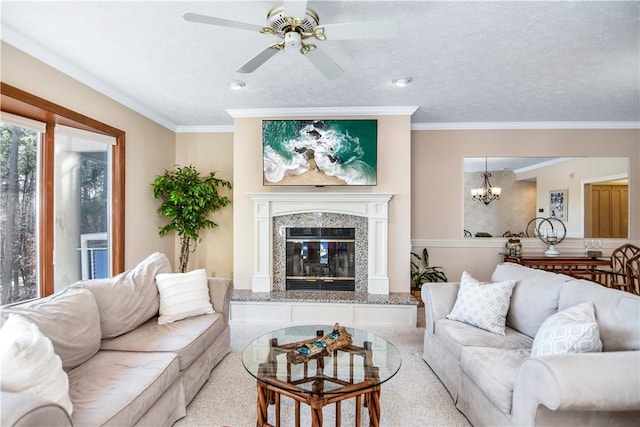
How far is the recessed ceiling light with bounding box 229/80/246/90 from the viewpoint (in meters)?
3.06

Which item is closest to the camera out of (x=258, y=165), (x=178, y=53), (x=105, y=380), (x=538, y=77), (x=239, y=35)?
(x=105, y=380)

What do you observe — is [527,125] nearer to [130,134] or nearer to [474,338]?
[474,338]

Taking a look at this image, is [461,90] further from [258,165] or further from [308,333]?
[308,333]

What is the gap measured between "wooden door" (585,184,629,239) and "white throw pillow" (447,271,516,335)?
330 centimetres

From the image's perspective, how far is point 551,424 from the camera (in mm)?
1399

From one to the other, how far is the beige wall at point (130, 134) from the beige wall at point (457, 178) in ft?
11.8

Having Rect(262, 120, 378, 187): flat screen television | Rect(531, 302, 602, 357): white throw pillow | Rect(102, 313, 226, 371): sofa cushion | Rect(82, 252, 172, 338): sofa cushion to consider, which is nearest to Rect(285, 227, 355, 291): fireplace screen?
Rect(262, 120, 378, 187): flat screen television

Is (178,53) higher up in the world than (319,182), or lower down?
higher up

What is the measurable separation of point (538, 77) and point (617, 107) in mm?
1709

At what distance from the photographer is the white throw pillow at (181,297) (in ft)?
8.13

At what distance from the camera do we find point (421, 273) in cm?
438

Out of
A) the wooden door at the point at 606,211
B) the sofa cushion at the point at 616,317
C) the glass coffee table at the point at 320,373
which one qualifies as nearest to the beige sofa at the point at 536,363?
the sofa cushion at the point at 616,317

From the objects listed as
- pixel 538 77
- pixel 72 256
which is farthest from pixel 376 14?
pixel 72 256

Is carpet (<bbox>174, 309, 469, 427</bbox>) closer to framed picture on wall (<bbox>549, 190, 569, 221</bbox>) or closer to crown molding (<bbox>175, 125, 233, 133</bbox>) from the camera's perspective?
crown molding (<bbox>175, 125, 233, 133</bbox>)
